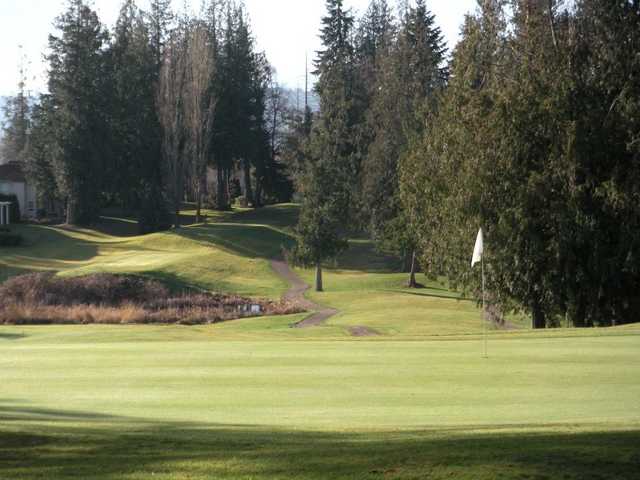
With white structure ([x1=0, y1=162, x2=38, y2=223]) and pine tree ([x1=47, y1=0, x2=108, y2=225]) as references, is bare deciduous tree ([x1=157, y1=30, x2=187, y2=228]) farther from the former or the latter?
white structure ([x1=0, y1=162, x2=38, y2=223])

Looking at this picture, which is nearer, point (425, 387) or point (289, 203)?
point (425, 387)

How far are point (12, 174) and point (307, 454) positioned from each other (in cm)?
9314

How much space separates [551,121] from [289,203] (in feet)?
211

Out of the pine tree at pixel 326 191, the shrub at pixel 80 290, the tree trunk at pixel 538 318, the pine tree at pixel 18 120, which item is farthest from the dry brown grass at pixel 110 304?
the pine tree at pixel 18 120

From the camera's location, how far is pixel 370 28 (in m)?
111

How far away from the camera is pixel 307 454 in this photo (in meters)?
8.61

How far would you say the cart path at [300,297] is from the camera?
48188 millimetres

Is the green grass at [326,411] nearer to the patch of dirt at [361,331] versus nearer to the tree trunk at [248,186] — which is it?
the patch of dirt at [361,331]

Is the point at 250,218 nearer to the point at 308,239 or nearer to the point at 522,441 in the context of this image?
the point at 308,239

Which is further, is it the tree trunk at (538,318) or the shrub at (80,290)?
the shrub at (80,290)

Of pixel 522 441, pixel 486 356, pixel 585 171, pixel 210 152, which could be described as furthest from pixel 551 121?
pixel 210 152

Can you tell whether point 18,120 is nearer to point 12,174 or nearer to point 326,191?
point 12,174

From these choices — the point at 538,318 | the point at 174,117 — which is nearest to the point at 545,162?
the point at 538,318

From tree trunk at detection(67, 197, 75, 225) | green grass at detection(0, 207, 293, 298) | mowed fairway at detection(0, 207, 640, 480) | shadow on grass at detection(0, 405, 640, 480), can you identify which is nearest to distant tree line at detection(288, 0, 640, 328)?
mowed fairway at detection(0, 207, 640, 480)
